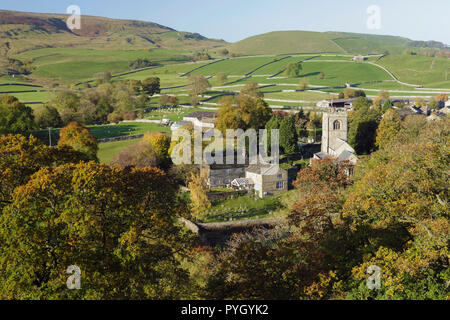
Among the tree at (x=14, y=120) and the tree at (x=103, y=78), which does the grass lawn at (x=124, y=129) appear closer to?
the tree at (x=14, y=120)

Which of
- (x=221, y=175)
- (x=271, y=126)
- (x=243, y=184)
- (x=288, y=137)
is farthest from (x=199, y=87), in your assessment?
(x=243, y=184)

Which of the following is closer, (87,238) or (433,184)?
(87,238)

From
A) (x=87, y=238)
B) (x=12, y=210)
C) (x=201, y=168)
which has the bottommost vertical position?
(x=201, y=168)

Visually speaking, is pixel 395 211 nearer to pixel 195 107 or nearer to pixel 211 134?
pixel 211 134

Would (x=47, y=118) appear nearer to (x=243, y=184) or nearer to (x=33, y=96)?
(x=33, y=96)

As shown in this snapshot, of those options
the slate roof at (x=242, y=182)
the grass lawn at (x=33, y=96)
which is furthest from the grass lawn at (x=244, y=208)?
the grass lawn at (x=33, y=96)
